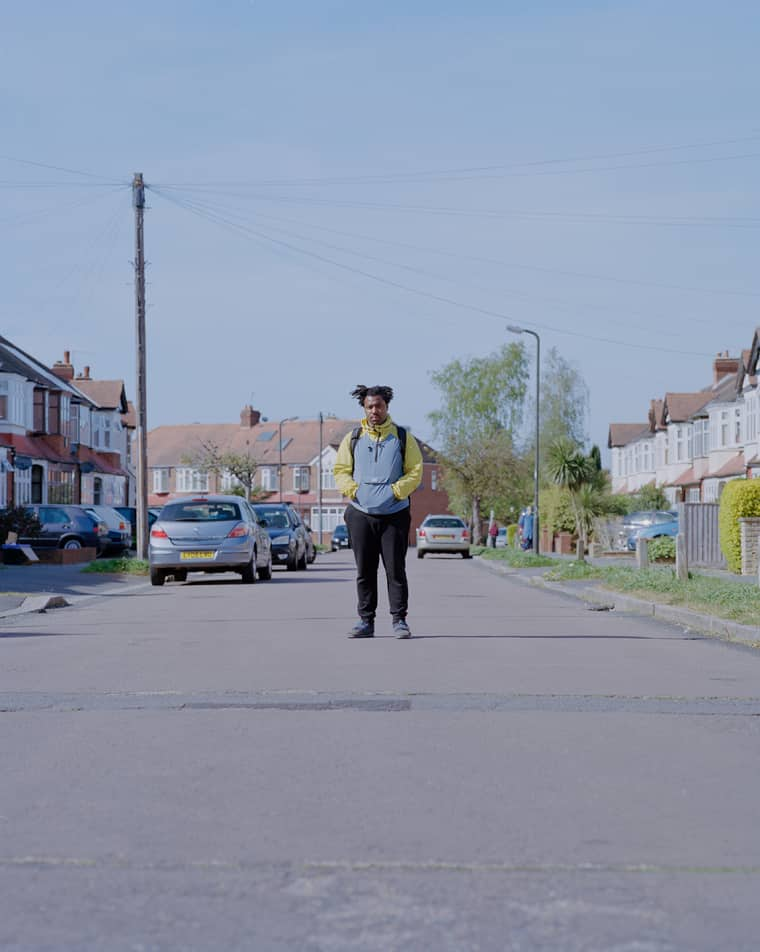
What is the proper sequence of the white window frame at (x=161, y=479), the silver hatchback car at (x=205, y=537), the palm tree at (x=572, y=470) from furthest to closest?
the white window frame at (x=161, y=479)
the palm tree at (x=572, y=470)
the silver hatchback car at (x=205, y=537)

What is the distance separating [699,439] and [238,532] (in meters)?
50.6

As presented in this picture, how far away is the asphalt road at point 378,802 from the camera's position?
12.1ft

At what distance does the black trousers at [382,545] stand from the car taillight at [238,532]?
11.5 m

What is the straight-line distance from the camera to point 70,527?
125 feet

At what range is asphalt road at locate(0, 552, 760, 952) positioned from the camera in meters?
3.69

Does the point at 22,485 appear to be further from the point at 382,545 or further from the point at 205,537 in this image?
the point at 382,545

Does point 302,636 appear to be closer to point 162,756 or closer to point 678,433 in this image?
point 162,756

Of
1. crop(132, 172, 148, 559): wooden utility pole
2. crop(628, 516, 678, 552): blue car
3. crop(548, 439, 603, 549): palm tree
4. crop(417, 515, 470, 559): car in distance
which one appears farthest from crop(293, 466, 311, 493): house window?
crop(132, 172, 148, 559): wooden utility pole

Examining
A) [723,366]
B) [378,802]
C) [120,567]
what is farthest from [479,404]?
[378,802]

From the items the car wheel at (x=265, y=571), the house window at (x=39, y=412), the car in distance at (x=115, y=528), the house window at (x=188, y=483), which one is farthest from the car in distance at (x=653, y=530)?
the house window at (x=188, y=483)

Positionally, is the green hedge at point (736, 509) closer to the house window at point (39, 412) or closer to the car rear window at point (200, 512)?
the car rear window at point (200, 512)

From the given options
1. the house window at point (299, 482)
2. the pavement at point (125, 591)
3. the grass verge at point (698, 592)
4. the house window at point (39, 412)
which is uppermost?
the house window at point (39, 412)

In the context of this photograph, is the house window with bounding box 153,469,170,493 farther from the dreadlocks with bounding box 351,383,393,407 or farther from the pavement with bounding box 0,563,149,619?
the dreadlocks with bounding box 351,383,393,407

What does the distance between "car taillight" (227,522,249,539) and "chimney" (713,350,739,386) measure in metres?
57.4
